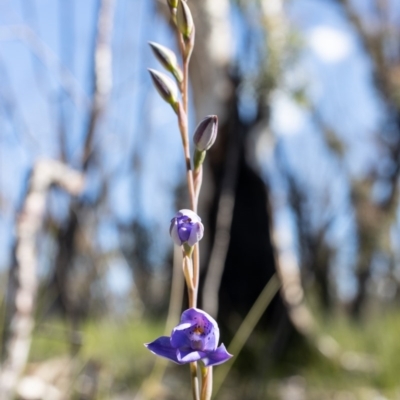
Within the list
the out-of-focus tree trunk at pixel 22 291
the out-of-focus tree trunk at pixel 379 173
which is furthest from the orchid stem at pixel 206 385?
the out-of-focus tree trunk at pixel 379 173

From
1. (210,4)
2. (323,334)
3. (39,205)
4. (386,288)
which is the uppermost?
(210,4)

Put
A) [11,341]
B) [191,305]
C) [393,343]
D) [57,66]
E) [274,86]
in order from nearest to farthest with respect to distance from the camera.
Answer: [191,305] → [11,341] → [57,66] → [393,343] → [274,86]

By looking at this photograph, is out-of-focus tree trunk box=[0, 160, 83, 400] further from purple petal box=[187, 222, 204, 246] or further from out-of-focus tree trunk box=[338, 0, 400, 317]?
out-of-focus tree trunk box=[338, 0, 400, 317]

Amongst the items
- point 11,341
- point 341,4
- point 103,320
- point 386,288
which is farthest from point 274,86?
point 386,288

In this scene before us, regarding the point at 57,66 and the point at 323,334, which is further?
the point at 323,334

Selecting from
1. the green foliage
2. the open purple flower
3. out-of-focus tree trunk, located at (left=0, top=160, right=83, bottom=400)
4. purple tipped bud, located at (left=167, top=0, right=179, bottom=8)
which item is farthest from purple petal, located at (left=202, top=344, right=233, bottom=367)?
the green foliage

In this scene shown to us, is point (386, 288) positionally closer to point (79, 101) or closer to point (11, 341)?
point (79, 101)

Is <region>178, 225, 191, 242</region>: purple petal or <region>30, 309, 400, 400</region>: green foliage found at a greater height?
<region>178, 225, 191, 242</region>: purple petal
